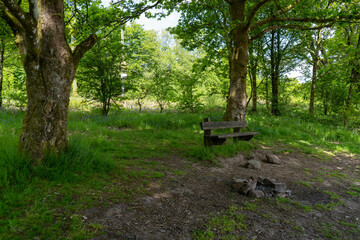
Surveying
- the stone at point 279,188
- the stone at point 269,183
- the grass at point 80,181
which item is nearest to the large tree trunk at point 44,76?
the grass at point 80,181

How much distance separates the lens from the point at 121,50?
9.84 meters

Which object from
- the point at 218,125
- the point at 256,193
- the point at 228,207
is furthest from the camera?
the point at 218,125

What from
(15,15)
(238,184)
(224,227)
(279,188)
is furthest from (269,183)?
(15,15)

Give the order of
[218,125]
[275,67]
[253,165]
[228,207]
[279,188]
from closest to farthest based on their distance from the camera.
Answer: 1. [228,207]
2. [279,188]
3. [253,165]
4. [218,125]
5. [275,67]

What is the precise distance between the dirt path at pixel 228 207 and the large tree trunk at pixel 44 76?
66.1 inches

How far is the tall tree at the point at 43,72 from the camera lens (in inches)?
132

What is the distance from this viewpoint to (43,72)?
351 centimetres

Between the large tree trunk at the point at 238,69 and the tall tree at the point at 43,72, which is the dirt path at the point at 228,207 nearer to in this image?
the tall tree at the point at 43,72

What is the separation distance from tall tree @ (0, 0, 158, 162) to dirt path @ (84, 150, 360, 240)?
5.50 feet

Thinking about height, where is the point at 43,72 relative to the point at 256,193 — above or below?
above

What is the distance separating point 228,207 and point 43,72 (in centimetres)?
376

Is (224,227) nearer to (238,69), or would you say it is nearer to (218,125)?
(218,125)

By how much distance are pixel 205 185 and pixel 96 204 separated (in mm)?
2058

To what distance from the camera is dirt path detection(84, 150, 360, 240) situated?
2.66 metres
